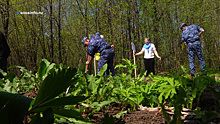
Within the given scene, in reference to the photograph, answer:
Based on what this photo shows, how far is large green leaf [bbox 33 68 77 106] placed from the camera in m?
0.44

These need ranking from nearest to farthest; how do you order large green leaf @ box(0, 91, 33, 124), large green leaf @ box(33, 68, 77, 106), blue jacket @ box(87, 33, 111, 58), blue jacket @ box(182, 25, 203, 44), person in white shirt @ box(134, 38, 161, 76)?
large green leaf @ box(0, 91, 33, 124), large green leaf @ box(33, 68, 77, 106), blue jacket @ box(87, 33, 111, 58), blue jacket @ box(182, 25, 203, 44), person in white shirt @ box(134, 38, 161, 76)

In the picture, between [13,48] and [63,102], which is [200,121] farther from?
[13,48]

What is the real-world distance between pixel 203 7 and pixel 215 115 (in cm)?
1514

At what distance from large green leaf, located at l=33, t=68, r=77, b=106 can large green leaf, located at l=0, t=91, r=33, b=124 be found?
A: 0.09 meters

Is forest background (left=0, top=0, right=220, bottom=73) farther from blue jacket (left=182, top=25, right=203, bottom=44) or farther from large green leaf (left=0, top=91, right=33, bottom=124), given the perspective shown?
large green leaf (left=0, top=91, right=33, bottom=124)

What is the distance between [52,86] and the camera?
1.46ft

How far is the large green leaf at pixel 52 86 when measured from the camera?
44 cm

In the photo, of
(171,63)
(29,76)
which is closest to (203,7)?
(171,63)

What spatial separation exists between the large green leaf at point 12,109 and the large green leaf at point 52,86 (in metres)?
0.09

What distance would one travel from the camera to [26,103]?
34 centimetres

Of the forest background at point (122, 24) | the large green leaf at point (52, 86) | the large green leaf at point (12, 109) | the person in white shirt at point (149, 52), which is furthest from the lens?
the forest background at point (122, 24)

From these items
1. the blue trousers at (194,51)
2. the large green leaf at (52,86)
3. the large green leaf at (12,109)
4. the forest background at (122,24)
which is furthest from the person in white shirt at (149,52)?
the large green leaf at (12,109)

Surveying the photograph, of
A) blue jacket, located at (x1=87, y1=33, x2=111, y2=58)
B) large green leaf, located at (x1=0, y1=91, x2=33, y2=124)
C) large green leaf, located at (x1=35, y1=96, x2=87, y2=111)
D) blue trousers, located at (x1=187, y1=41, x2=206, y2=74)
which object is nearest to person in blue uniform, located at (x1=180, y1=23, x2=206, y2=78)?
blue trousers, located at (x1=187, y1=41, x2=206, y2=74)

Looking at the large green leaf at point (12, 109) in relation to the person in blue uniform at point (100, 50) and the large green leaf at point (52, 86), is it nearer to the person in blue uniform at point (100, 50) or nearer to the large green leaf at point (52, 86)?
the large green leaf at point (52, 86)
